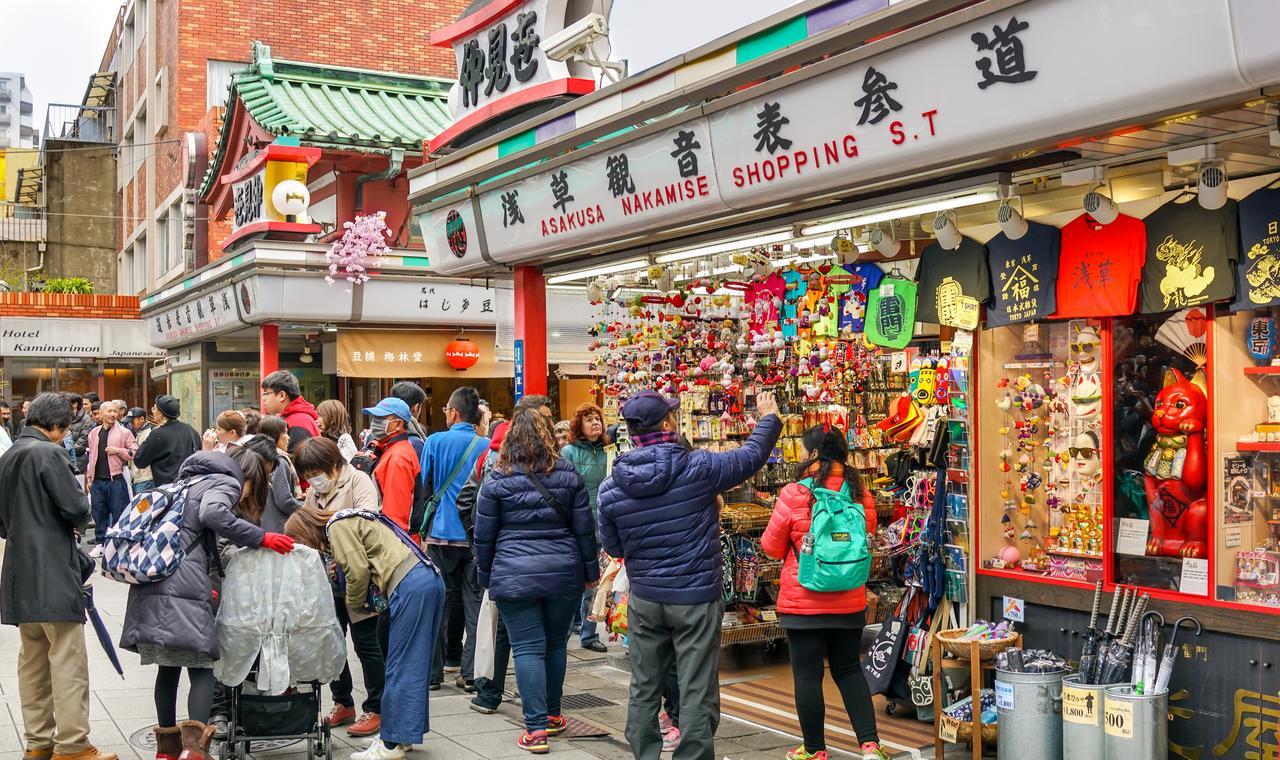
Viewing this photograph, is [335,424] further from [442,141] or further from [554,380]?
[554,380]

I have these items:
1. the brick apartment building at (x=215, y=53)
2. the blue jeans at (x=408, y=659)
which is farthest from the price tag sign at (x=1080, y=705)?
the brick apartment building at (x=215, y=53)

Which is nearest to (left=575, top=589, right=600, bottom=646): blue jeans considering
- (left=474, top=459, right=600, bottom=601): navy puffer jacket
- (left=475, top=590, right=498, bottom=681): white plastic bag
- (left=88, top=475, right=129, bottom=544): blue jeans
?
(left=475, top=590, right=498, bottom=681): white plastic bag

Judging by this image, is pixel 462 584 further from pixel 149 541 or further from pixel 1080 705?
pixel 1080 705

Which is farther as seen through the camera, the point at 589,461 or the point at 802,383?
the point at 589,461

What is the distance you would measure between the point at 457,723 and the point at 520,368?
3.51 meters

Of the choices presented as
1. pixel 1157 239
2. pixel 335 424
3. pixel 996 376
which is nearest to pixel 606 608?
pixel 335 424

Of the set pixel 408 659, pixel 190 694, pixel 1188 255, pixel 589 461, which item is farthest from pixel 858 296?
pixel 190 694

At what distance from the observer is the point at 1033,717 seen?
614 cm

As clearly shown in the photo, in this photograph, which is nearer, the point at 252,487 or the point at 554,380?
the point at 252,487

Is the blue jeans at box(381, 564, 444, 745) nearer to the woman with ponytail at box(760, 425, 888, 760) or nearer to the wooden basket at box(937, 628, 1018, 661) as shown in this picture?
the woman with ponytail at box(760, 425, 888, 760)

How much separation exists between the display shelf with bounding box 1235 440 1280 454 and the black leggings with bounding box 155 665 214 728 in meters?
5.73

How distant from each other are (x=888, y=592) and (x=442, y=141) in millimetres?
5623

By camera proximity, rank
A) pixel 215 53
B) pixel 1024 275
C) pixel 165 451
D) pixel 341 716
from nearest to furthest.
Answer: pixel 1024 275 < pixel 341 716 < pixel 165 451 < pixel 215 53

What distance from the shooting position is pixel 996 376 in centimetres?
748
